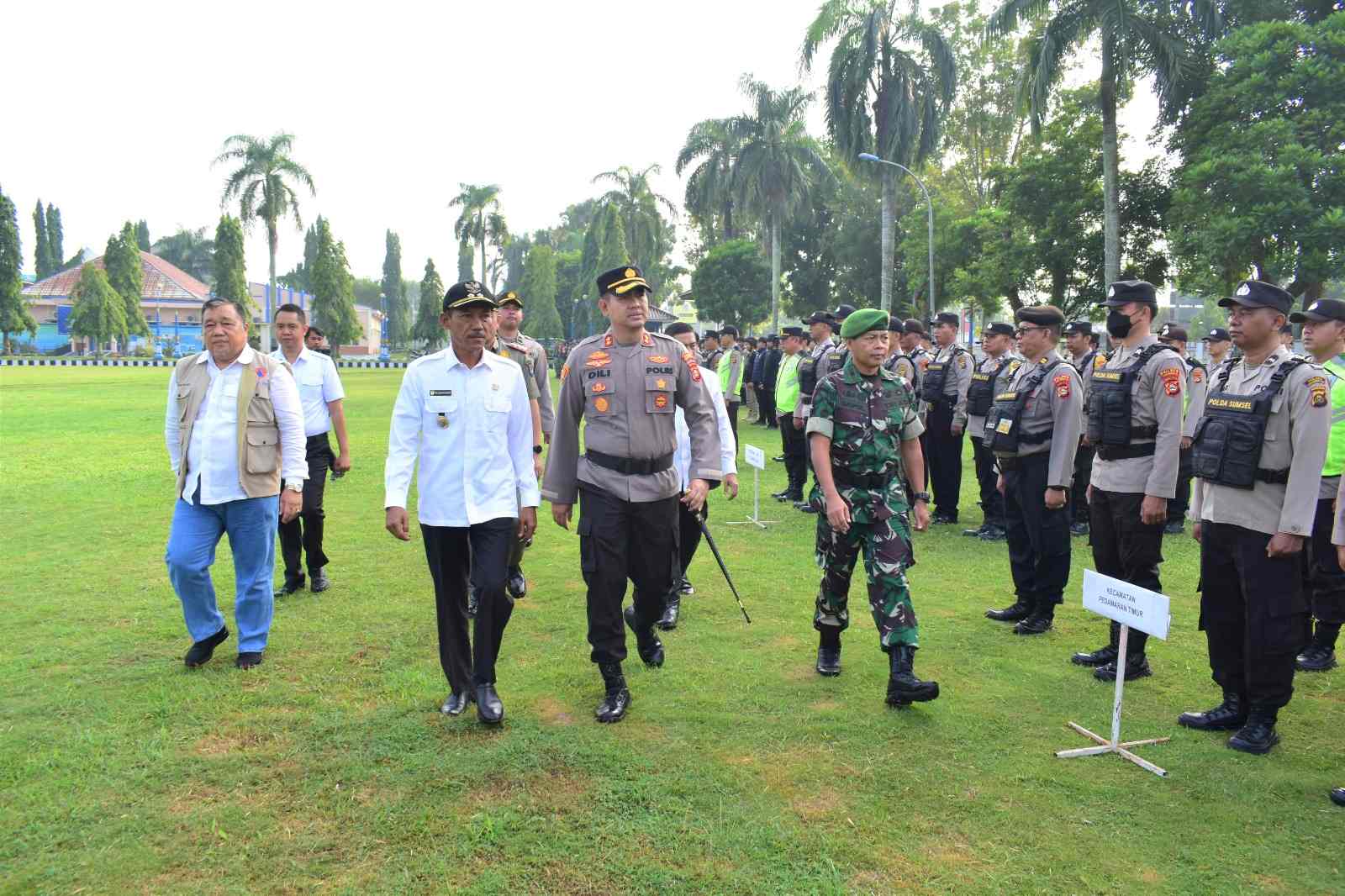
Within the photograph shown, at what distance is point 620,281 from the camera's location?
14.8 feet

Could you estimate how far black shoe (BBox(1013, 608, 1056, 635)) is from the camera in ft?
19.4

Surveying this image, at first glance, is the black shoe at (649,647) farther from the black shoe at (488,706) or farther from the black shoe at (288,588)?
the black shoe at (288,588)

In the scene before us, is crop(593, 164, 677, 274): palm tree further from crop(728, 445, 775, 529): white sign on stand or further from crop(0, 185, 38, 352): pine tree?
crop(728, 445, 775, 529): white sign on stand

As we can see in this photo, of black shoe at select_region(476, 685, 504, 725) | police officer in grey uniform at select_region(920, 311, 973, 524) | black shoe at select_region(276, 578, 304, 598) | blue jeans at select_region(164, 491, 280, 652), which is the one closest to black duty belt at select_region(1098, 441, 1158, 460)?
black shoe at select_region(476, 685, 504, 725)

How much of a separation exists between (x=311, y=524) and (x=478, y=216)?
190 ft

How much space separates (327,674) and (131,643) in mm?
1487

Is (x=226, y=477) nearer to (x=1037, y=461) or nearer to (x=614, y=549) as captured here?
(x=614, y=549)

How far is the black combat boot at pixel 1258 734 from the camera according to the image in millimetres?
4137

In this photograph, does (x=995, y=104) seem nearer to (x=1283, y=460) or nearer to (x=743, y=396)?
(x=743, y=396)

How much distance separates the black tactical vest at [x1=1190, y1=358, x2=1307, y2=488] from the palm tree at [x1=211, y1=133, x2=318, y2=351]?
5386 cm

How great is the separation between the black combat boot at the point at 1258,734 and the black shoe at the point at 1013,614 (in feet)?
6.41

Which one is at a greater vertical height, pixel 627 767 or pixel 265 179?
pixel 265 179

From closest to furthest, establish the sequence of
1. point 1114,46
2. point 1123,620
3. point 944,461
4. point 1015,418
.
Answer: point 1123,620 → point 1015,418 → point 944,461 → point 1114,46

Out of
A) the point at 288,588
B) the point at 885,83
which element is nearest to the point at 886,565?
the point at 288,588
